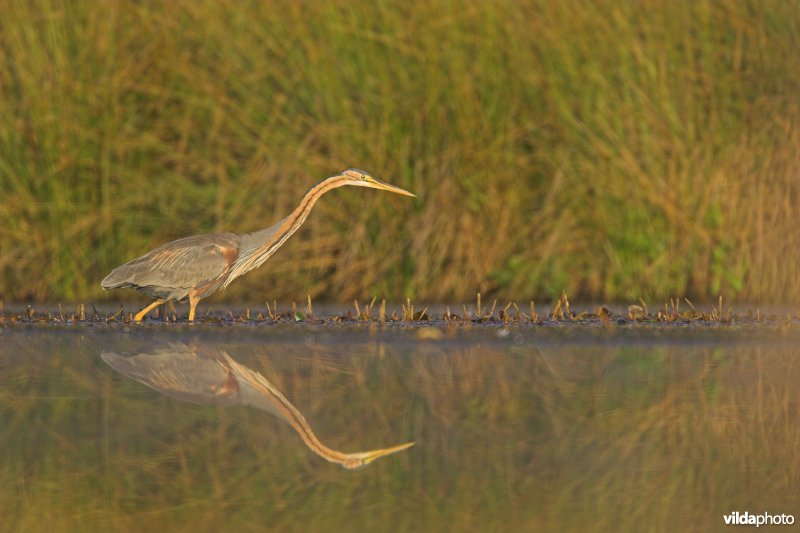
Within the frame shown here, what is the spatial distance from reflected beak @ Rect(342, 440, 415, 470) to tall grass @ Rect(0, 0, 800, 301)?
438cm

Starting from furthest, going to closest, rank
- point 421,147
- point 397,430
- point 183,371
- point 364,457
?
point 421,147
point 183,371
point 397,430
point 364,457

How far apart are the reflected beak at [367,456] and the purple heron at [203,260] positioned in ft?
10.9

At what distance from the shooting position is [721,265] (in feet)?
28.9

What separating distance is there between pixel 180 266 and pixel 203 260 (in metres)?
0.13

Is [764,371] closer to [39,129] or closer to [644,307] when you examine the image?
[644,307]

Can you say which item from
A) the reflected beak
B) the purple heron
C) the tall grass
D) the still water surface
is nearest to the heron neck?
the purple heron

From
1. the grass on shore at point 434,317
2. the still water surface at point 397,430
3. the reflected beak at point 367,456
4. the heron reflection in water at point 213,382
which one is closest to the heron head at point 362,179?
the grass on shore at point 434,317

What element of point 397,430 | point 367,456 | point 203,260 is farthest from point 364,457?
point 203,260

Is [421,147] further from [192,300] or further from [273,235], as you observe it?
[192,300]

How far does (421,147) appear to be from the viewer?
898 centimetres

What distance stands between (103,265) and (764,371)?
14.5 feet

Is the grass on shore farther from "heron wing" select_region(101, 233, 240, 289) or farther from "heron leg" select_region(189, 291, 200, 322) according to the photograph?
"heron wing" select_region(101, 233, 240, 289)

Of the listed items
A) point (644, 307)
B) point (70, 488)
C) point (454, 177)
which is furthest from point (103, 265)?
point (70, 488)

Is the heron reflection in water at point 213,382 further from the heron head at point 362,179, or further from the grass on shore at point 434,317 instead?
the heron head at point 362,179
